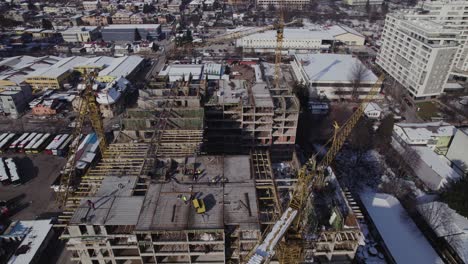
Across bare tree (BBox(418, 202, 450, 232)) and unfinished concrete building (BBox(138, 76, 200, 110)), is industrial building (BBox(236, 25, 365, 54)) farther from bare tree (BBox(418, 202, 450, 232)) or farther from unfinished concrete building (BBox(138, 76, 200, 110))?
bare tree (BBox(418, 202, 450, 232))

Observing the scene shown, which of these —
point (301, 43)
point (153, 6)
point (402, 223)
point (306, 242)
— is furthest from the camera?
point (153, 6)

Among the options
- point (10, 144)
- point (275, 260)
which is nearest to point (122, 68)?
point (10, 144)

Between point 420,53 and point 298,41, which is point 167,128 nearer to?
point 420,53

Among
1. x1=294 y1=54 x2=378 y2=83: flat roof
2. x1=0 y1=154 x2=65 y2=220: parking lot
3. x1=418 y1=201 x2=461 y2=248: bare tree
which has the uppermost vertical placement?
x1=294 y1=54 x2=378 y2=83: flat roof

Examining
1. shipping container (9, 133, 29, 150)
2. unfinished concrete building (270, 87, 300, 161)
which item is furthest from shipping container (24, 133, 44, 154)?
unfinished concrete building (270, 87, 300, 161)

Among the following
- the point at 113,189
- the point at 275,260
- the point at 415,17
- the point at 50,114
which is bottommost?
the point at 50,114

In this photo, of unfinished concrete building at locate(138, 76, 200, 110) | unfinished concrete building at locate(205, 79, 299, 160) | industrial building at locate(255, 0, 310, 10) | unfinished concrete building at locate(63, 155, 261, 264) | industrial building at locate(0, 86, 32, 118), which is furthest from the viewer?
industrial building at locate(255, 0, 310, 10)

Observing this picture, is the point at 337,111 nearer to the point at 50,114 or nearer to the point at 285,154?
the point at 285,154

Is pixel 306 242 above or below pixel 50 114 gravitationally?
above
